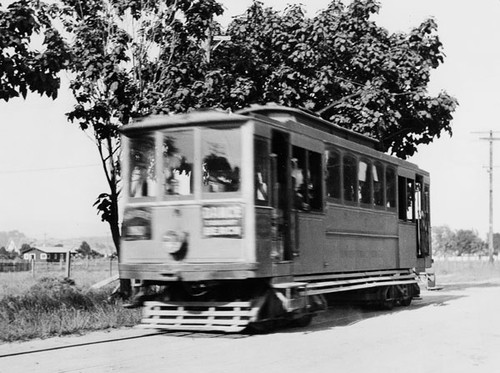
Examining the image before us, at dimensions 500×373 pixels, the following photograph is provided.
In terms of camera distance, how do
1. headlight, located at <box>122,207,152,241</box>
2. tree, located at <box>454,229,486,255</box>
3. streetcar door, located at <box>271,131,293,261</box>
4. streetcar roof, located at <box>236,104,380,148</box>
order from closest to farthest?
headlight, located at <box>122,207,152,241</box>
streetcar door, located at <box>271,131,293,261</box>
streetcar roof, located at <box>236,104,380,148</box>
tree, located at <box>454,229,486,255</box>

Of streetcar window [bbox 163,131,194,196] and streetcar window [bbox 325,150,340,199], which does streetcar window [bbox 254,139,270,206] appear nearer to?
streetcar window [bbox 163,131,194,196]

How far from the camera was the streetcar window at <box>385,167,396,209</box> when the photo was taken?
1594cm

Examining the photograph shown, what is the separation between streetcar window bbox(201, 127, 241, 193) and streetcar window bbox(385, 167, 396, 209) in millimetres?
5822

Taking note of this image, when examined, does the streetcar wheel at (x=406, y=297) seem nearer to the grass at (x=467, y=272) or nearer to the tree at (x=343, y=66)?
the tree at (x=343, y=66)

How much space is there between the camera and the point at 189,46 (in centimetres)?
1588

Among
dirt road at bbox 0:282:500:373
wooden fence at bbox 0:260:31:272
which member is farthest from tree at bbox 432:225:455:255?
dirt road at bbox 0:282:500:373

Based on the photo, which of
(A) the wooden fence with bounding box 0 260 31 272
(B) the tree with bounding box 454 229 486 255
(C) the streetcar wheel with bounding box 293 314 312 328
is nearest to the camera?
(C) the streetcar wheel with bounding box 293 314 312 328

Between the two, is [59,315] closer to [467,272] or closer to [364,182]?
[364,182]

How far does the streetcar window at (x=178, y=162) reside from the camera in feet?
36.5

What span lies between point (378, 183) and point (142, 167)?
5.76 meters

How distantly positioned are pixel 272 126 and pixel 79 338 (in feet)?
13.8

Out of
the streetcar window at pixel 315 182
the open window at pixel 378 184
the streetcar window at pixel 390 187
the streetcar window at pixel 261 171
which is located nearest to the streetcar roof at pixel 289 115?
the streetcar window at pixel 315 182

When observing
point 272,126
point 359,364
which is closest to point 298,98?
point 272,126

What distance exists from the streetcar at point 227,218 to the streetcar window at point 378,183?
233 centimetres
